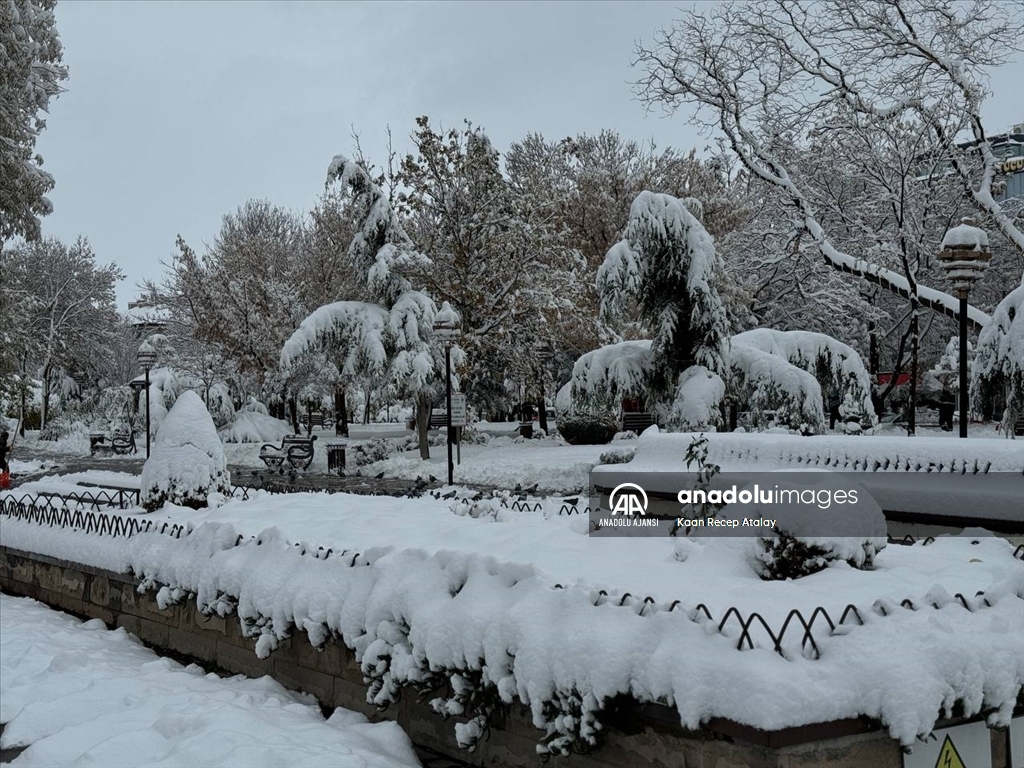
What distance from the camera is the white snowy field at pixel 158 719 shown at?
5.18m

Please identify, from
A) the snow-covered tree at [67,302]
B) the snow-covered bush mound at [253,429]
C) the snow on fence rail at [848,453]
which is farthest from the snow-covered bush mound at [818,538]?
the snow-covered tree at [67,302]

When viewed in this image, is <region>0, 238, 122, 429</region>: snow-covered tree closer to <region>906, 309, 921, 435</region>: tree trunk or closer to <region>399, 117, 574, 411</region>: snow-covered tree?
<region>399, 117, 574, 411</region>: snow-covered tree

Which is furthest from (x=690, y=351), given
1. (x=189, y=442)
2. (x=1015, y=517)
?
(x=189, y=442)

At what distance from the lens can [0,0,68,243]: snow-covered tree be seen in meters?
22.1

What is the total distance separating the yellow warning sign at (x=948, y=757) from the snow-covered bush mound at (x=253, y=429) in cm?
3002

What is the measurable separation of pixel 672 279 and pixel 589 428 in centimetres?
1010

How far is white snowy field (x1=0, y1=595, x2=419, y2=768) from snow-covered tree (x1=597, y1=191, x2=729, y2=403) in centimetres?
1186

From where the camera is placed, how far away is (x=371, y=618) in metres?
5.57

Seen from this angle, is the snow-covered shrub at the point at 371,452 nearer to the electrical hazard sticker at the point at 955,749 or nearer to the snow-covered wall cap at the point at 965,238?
the snow-covered wall cap at the point at 965,238

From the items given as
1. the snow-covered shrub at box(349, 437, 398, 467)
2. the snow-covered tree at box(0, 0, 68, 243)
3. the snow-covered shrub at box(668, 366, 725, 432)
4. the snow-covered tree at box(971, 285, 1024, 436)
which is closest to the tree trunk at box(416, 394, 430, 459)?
the snow-covered shrub at box(349, 437, 398, 467)

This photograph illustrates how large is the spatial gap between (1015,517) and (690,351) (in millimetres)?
9626

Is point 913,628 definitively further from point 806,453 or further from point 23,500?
point 23,500

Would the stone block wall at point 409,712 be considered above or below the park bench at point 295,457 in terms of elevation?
below

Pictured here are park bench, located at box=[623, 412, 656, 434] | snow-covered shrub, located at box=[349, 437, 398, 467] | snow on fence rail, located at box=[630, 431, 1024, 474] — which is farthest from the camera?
park bench, located at box=[623, 412, 656, 434]
